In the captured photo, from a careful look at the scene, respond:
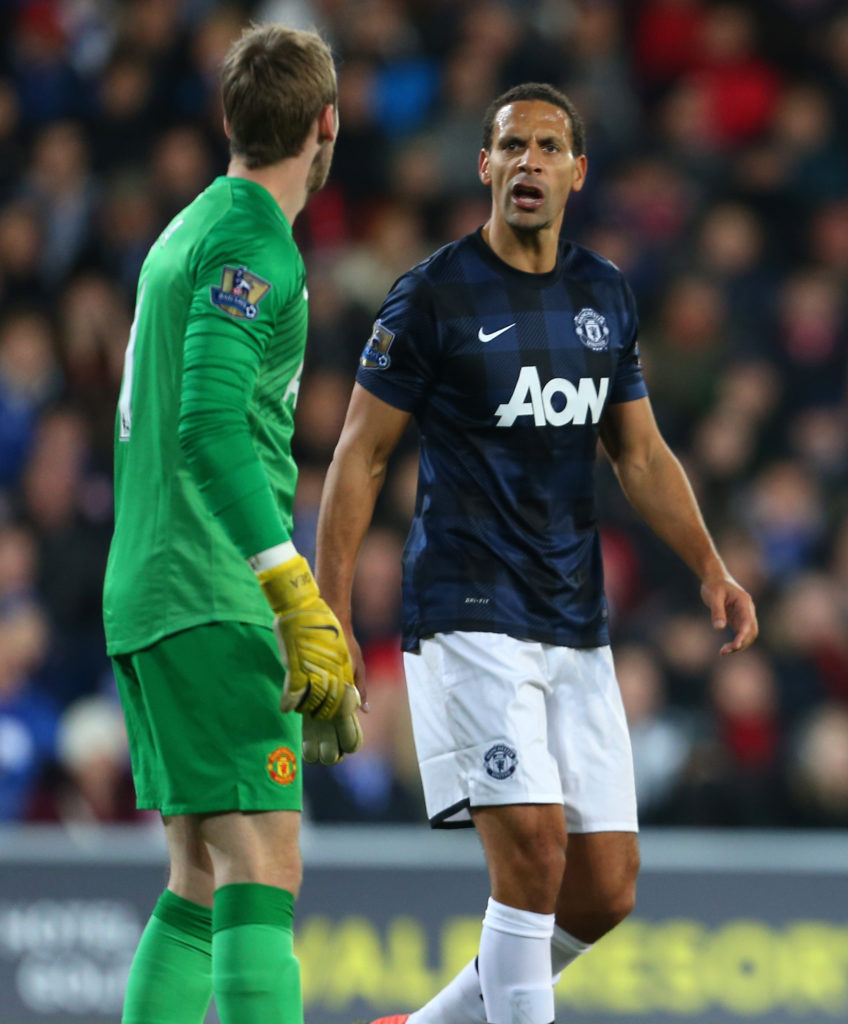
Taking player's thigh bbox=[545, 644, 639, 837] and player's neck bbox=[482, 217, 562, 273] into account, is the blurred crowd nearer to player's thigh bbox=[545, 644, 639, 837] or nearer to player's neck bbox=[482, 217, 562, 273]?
player's thigh bbox=[545, 644, 639, 837]

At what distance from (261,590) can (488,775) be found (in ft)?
2.45

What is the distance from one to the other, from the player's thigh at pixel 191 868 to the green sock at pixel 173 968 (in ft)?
0.05

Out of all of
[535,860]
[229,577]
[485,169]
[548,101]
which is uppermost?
[548,101]

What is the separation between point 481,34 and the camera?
9.63m

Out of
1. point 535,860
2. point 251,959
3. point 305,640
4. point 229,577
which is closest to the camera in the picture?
point 305,640

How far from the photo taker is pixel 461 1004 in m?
3.94

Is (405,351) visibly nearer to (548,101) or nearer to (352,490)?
(352,490)

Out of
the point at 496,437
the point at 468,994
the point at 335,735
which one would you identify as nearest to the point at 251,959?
the point at 335,735

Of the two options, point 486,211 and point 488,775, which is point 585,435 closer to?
point 488,775

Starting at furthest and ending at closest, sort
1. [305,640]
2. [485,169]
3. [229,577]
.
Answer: [485,169]
[229,577]
[305,640]

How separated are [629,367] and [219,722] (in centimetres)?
143

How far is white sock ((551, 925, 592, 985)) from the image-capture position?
13.1 ft

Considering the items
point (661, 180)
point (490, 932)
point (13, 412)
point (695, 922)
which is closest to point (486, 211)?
point (661, 180)

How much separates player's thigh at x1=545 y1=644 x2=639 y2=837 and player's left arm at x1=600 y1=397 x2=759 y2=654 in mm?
417
